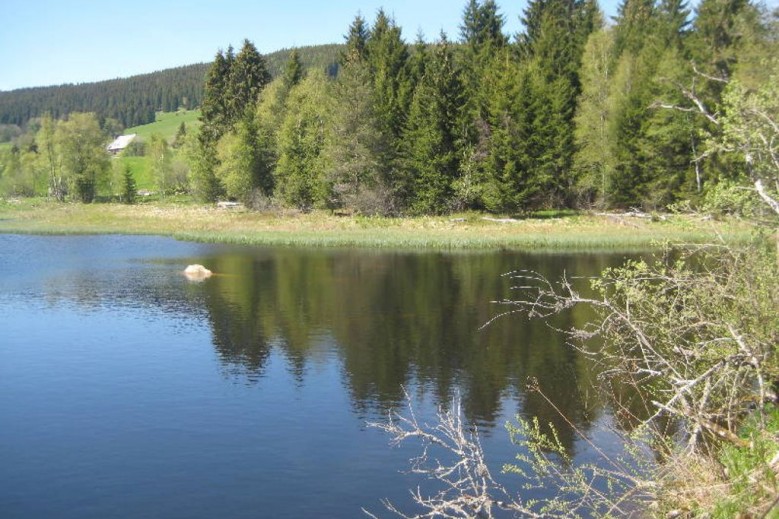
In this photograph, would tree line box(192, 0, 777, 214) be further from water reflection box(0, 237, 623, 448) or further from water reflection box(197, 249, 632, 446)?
water reflection box(197, 249, 632, 446)

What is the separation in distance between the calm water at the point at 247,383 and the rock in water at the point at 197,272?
44.5 inches

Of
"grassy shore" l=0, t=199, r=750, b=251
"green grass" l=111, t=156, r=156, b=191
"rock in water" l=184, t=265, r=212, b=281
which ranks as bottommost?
"rock in water" l=184, t=265, r=212, b=281

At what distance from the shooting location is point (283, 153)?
6988cm

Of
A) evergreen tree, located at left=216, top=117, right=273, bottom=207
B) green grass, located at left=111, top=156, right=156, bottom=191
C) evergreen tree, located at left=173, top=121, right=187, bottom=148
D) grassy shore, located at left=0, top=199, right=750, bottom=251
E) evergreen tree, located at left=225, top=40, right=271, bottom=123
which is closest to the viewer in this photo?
grassy shore, located at left=0, top=199, right=750, bottom=251

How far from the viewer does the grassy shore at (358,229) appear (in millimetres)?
49812

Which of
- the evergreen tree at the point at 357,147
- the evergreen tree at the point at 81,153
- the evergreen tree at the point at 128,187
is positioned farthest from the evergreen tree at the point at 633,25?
A: the evergreen tree at the point at 81,153

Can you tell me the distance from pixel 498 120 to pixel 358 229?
14891 millimetres

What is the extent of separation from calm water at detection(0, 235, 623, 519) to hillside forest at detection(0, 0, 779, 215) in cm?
2304

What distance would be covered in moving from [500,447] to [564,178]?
5046 cm

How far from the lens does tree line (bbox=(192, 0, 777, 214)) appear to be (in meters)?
57.9

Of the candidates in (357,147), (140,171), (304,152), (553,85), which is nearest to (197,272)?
(357,147)

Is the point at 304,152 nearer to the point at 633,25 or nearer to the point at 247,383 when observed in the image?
the point at 633,25

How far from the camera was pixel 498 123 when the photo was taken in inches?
2363

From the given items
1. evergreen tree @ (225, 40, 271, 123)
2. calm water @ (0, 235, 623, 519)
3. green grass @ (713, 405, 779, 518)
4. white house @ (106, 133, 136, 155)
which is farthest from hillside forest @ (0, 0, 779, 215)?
white house @ (106, 133, 136, 155)
